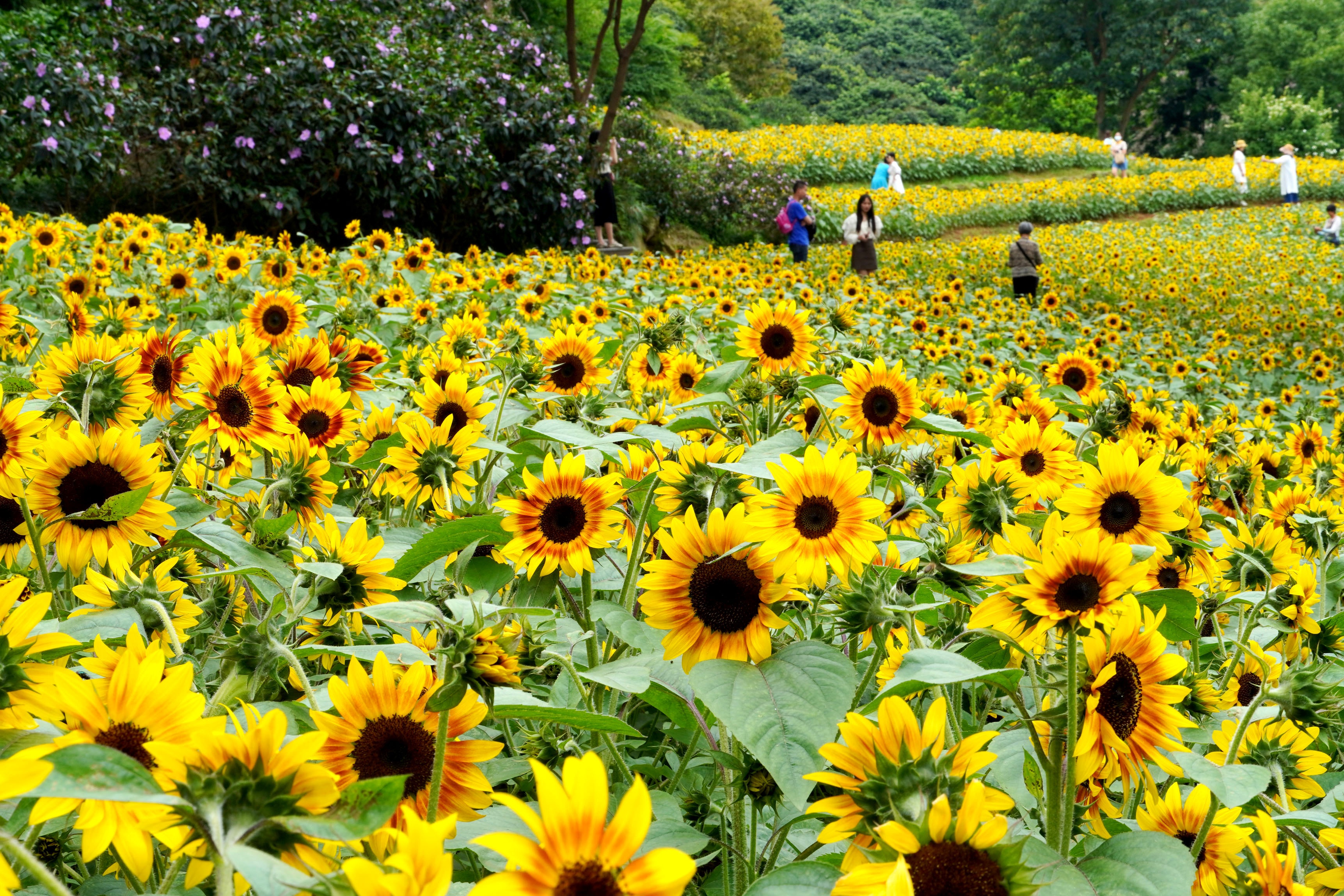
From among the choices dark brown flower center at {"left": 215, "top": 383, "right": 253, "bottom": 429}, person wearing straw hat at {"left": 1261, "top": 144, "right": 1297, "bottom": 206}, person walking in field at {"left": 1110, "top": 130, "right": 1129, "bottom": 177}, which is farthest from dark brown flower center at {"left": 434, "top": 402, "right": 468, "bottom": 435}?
person walking in field at {"left": 1110, "top": 130, "right": 1129, "bottom": 177}

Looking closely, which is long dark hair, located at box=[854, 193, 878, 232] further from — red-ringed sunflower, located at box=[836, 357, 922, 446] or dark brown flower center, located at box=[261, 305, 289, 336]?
red-ringed sunflower, located at box=[836, 357, 922, 446]

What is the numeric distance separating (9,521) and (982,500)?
52.5 inches

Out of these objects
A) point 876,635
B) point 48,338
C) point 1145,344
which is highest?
point 48,338

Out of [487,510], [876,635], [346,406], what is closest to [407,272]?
[346,406]

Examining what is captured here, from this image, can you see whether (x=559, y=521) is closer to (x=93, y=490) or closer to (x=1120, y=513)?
(x=93, y=490)

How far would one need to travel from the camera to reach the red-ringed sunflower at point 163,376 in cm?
169

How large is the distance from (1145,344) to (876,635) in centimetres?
836

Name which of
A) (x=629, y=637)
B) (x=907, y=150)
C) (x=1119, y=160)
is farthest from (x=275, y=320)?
(x=1119, y=160)

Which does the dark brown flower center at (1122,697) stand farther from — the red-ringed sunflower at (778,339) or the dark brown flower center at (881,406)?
the red-ringed sunflower at (778,339)

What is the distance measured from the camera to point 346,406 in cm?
191

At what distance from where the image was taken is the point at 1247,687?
4.90 feet

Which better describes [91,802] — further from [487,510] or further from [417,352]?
[417,352]

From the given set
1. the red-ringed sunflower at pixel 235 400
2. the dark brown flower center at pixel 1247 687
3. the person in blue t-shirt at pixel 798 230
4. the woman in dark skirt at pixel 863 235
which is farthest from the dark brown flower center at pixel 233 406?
the person in blue t-shirt at pixel 798 230

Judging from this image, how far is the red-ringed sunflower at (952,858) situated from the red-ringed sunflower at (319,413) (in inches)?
51.3
